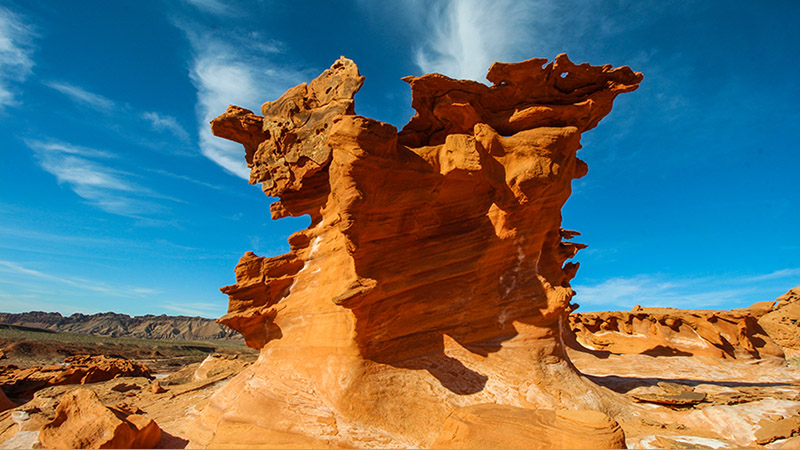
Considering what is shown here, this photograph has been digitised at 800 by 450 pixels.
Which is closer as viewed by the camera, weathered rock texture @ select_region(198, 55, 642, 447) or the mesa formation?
the mesa formation

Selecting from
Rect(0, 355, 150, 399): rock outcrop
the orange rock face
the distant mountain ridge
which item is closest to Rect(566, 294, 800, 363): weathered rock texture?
the orange rock face

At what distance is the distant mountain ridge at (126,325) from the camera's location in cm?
8075

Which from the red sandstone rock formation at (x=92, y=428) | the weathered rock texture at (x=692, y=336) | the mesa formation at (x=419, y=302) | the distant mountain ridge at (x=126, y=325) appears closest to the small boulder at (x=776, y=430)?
the mesa formation at (x=419, y=302)

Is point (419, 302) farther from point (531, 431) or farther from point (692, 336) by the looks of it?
point (692, 336)

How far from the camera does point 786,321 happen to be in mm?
21203

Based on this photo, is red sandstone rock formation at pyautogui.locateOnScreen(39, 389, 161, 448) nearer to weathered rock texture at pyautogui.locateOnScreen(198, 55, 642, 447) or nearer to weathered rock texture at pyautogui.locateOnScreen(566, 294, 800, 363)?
weathered rock texture at pyautogui.locateOnScreen(198, 55, 642, 447)

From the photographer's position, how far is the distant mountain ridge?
8075 cm

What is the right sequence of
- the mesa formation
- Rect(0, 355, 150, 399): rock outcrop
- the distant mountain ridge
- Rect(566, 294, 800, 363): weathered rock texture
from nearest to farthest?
the mesa formation
Rect(0, 355, 150, 399): rock outcrop
Rect(566, 294, 800, 363): weathered rock texture
the distant mountain ridge

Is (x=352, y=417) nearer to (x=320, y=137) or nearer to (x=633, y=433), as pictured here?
(x=633, y=433)

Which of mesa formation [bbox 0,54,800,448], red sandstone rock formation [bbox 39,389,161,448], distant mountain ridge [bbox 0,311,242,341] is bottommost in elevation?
red sandstone rock formation [bbox 39,389,161,448]

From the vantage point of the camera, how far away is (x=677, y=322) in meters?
18.7

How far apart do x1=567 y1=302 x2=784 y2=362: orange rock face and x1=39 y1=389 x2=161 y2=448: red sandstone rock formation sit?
15954mm

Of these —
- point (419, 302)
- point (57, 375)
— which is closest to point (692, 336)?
point (419, 302)

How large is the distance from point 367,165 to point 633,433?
6.88m
